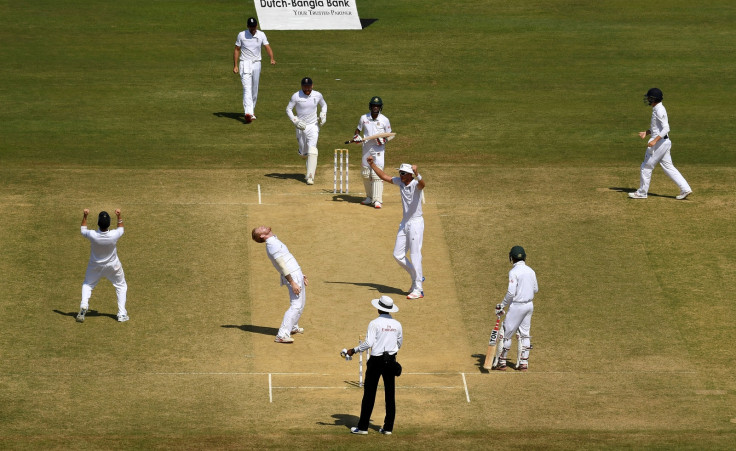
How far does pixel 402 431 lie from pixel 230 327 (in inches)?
201

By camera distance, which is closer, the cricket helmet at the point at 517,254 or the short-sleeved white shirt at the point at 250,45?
the cricket helmet at the point at 517,254

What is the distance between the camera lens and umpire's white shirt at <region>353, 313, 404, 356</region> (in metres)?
19.4

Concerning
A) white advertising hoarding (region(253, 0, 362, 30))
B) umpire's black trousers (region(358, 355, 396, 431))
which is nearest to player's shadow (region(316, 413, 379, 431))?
umpire's black trousers (region(358, 355, 396, 431))

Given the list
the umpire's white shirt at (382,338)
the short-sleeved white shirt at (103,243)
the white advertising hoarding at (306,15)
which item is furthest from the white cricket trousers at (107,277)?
the white advertising hoarding at (306,15)

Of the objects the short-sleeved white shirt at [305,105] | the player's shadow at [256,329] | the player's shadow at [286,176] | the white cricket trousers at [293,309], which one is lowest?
the player's shadow at [256,329]

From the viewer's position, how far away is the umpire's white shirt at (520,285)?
2180 centimetres

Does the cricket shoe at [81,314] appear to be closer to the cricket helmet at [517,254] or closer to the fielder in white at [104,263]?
the fielder in white at [104,263]

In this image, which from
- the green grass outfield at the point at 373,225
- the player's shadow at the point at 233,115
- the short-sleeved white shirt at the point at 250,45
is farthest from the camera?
the player's shadow at the point at 233,115

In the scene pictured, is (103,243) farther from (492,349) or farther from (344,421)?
(492,349)

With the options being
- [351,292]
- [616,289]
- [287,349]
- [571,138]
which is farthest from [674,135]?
[287,349]

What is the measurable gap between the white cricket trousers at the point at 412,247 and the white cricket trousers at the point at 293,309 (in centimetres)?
261

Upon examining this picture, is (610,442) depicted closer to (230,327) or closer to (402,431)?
(402,431)

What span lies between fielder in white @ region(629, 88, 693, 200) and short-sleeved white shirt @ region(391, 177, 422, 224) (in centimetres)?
715

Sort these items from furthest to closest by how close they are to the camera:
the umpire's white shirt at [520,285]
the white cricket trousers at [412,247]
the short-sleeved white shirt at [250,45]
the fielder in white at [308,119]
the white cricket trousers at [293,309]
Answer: the short-sleeved white shirt at [250,45] → the fielder in white at [308,119] → the white cricket trousers at [412,247] → the white cricket trousers at [293,309] → the umpire's white shirt at [520,285]
